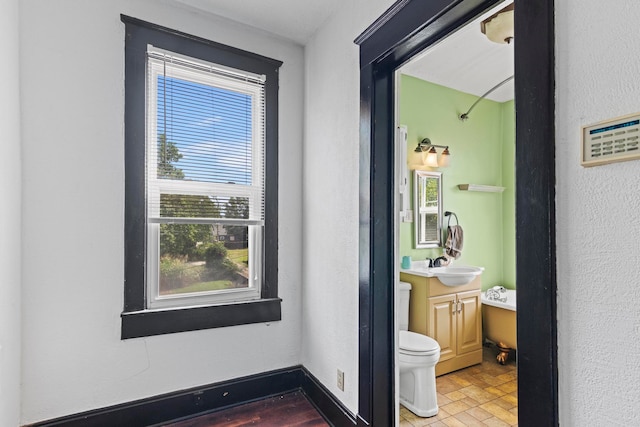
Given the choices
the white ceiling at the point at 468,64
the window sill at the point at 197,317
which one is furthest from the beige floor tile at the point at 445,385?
the white ceiling at the point at 468,64

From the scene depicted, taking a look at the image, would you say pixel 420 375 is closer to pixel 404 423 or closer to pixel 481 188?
pixel 404 423

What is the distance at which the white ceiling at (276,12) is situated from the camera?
216 centimetres

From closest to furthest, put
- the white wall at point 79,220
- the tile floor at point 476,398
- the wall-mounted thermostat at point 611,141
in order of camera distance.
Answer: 1. the wall-mounted thermostat at point 611,141
2. the white wall at point 79,220
3. the tile floor at point 476,398

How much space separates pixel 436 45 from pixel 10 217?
209cm

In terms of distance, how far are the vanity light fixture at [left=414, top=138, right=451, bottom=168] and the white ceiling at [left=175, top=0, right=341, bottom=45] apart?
141 centimetres

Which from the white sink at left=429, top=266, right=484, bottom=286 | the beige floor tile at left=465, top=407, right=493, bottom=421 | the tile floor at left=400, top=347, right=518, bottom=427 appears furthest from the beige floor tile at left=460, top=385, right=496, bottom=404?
the white sink at left=429, top=266, right=484, bottom=286

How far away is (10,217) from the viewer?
5.30 feet

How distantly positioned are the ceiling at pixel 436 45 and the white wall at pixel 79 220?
1.07 ft

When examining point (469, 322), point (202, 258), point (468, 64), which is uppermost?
point (468, 64)

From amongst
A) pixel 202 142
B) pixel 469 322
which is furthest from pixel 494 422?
pixel 202 142

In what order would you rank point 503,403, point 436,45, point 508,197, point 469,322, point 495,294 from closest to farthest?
point 436,45, point 503,403, point 469,322, point 495,294, point 508,197

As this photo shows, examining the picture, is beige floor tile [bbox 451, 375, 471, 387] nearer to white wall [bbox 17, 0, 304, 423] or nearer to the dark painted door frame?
the dark painted door frame

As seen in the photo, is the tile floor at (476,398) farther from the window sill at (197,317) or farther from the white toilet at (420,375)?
the window sill at (197,317)

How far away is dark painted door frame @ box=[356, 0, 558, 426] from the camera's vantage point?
1.06 m
